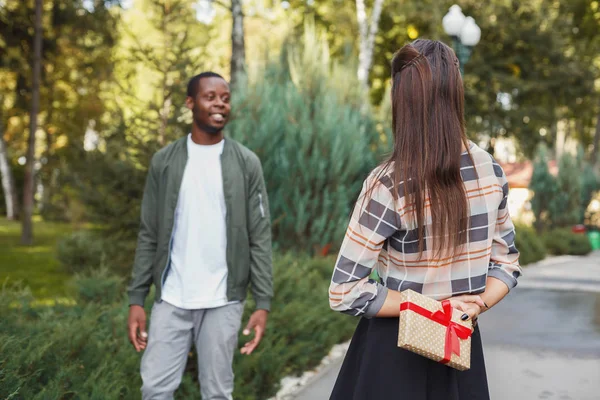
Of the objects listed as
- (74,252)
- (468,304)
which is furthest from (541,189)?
(468,304)

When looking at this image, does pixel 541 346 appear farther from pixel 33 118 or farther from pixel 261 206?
pixel 33 118

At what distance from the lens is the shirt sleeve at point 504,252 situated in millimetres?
2348

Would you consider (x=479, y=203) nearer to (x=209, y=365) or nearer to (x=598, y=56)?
(x=209, y=365)

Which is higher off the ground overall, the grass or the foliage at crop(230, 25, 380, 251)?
the foliage at crop(230, 25, 380, 251)

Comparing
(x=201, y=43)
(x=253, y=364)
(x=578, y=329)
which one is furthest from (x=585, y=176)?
(x=253, y=364)

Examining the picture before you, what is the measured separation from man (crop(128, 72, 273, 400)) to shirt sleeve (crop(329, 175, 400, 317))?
58.1 inches

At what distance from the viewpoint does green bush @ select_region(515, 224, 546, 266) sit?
1912cm

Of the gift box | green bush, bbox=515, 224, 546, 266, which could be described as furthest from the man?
green bush, bbox=515, 224, 546, 266

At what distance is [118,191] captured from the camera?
831 centimetres

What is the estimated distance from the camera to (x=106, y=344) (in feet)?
15.5

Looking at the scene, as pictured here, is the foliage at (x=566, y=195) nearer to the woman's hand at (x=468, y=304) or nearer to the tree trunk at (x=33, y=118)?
the tree trunk at (x=33, y=118)

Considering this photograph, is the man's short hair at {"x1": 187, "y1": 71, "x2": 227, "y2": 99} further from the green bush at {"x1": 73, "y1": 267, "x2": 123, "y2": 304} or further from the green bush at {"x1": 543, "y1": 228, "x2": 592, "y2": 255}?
the green bush at {"x1": 543, "y1": 228, "x2": 592, "y2": 255}

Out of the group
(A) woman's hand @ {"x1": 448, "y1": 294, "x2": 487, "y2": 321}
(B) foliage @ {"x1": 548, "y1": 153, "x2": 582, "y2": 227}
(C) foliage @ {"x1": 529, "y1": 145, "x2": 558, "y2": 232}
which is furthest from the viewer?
(B) foliage @ {"x1": 548, "y1": 153, "x2": 582, "y2": 227}

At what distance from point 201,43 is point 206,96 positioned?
4.71m
